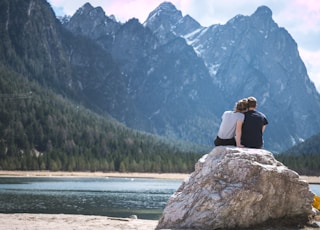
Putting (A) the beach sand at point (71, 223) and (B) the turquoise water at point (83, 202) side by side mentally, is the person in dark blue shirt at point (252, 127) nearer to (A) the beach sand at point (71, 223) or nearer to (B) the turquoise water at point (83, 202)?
(A) the beach sand at point (71, 223)

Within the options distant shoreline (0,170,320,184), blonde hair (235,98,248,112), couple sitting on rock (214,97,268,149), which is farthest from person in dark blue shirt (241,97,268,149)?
distant shoreline (0,170,320,184)

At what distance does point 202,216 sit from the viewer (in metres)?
16.8

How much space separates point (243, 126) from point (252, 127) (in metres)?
0.31

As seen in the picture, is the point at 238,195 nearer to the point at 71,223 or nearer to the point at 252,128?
the point at 252,128

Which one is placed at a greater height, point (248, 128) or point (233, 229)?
point (248, 128)

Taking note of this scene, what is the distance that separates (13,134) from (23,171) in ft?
150

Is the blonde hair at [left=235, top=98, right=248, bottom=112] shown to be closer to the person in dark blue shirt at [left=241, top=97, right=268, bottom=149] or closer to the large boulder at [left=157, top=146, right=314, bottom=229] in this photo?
the person in dark blue shirt at [left=241, top=97, right=268, bottom=149]

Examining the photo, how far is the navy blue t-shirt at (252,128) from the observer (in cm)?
1814

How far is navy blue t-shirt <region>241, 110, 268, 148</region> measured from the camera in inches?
714

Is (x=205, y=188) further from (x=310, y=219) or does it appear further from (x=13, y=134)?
(x=13, y=134)

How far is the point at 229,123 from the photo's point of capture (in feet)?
59.6

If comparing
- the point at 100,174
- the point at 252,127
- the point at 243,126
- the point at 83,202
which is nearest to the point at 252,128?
the point at 252,127

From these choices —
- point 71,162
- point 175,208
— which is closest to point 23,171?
point 71,162

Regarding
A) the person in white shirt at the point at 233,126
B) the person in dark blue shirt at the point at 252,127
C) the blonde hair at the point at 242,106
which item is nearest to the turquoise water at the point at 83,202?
the person in white shirt at the point at 233,126
